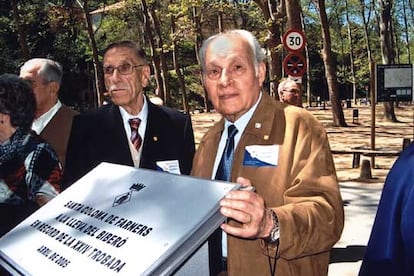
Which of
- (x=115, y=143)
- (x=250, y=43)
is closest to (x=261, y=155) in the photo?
(x=250, y=43)

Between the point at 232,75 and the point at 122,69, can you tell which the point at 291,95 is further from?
the point at 232,75

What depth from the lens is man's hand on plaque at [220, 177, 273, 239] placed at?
56.0 inches

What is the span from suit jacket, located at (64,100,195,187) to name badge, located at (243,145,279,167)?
843mm

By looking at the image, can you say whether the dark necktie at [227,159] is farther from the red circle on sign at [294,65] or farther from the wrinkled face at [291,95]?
the red circle on sign at [294,65]

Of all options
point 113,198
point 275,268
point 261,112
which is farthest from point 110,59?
point 275,268

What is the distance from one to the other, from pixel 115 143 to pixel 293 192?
4.29ft

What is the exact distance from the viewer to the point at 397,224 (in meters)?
1.33

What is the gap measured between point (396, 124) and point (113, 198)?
2565 centimetres

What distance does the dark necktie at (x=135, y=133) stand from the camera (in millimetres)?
2865

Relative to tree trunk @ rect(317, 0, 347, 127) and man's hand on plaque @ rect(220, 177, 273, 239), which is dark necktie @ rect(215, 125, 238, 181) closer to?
man's hand on plaque @ rect(220, 177, 273, 239)

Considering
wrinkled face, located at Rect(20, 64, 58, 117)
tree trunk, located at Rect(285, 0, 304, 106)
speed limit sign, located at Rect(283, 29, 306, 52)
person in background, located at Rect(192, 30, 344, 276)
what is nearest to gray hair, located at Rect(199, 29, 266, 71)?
person in background, located at Rect(192, 30, 344, 276)

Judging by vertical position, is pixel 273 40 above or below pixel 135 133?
above

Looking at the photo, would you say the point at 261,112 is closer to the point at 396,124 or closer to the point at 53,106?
the point at 53,106

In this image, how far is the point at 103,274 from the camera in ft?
4.66
